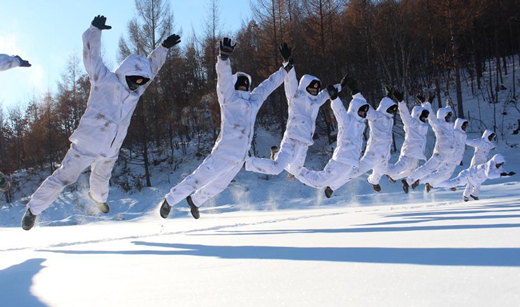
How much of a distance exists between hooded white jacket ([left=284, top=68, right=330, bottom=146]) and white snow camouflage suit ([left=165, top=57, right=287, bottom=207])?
1.23 meters

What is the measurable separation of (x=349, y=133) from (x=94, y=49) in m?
5.10

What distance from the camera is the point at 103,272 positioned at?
2.82 m

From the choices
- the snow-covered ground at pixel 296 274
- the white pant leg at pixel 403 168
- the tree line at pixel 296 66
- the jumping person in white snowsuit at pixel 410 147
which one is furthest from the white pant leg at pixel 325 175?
the tree line at pixel 296 66

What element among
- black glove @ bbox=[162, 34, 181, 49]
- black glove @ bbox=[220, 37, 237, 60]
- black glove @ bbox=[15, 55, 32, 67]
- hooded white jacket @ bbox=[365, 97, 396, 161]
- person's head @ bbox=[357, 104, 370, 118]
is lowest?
hooded white jacket @ bbox=[365, 97, 396, 161]

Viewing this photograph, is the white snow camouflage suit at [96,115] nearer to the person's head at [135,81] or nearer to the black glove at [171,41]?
the person's head at [135,81]

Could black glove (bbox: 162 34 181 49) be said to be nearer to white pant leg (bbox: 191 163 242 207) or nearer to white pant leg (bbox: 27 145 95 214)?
white pant leg (bbox: 27 145 95 214)

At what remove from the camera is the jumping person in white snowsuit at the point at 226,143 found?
639 cm

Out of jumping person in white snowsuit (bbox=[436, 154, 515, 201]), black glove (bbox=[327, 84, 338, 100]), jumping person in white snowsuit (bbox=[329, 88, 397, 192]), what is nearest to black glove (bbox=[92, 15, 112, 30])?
black glove (bbox=[327, 84, 338, 100])

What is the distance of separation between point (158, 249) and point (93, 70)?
101 inches

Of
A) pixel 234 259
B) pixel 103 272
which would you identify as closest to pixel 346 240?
pixel 234 259

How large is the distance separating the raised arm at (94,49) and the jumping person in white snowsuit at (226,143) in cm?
169

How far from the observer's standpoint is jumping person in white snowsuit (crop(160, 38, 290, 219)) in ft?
21.0

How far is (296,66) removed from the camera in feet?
78.2

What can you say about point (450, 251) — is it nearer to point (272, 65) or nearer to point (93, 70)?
point (93, 70)
